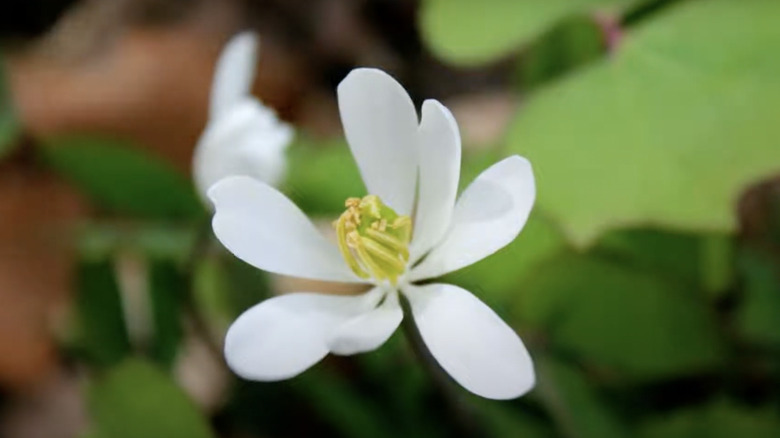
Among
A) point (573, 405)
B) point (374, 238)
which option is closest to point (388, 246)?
point (374, 238)

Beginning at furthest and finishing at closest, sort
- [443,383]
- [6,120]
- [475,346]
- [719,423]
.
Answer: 1. [6,120]
2. [719,423]
3. [443,383]
4. [475,346]

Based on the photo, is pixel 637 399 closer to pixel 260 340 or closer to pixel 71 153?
pixel 260 340

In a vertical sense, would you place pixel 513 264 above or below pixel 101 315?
above

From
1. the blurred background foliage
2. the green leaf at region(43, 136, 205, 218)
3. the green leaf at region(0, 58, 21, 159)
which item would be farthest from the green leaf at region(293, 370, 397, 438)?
the green leaf at region(0, 58, 21, 159)

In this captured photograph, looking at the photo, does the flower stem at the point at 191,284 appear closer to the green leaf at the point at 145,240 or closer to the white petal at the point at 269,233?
the green leaf at the point at 145,240

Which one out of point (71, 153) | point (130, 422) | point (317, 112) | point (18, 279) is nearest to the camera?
point (130, 422)

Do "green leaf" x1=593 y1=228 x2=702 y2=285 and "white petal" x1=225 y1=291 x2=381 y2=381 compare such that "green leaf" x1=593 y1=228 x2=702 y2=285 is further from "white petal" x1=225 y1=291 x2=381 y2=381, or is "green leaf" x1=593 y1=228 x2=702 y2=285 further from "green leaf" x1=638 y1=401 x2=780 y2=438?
"white petal" x1=225 y1=291 x2=381 y2=381

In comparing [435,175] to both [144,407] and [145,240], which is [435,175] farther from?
[145,240]

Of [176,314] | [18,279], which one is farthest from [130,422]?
[18,279]
